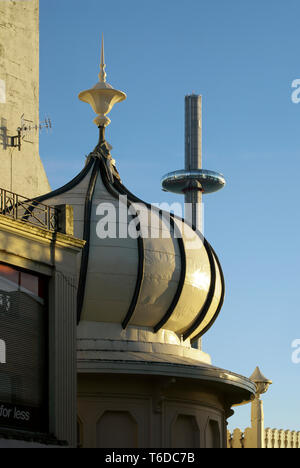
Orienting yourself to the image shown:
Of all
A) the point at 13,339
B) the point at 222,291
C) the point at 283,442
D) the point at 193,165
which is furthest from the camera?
the point at 193,165

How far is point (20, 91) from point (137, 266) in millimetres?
20087

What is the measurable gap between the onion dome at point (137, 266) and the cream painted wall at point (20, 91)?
44.7ft

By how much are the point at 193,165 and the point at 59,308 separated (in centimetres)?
9364

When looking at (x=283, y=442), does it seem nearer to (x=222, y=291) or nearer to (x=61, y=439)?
(x=222, y=291)

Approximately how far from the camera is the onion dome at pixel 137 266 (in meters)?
38.7

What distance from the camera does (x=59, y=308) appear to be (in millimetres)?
31703

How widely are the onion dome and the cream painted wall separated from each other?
13638 millimetres

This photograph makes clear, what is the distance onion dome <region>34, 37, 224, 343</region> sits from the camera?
38.7m

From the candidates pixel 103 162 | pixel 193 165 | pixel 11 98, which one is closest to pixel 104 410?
pixel 103 162

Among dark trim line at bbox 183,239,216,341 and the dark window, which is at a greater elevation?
dark trim line at bbox 183,239,216,341

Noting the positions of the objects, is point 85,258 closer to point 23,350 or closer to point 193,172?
point 23,350

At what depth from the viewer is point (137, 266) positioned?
3906 centimetres

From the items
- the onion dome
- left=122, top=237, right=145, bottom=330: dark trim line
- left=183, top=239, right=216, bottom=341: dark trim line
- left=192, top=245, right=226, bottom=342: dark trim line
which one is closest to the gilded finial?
the onion dome

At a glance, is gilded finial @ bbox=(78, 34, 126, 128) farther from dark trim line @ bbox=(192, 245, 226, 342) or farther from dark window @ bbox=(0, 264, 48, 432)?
dark window @ bbox=(0, 264, 48, 432)
